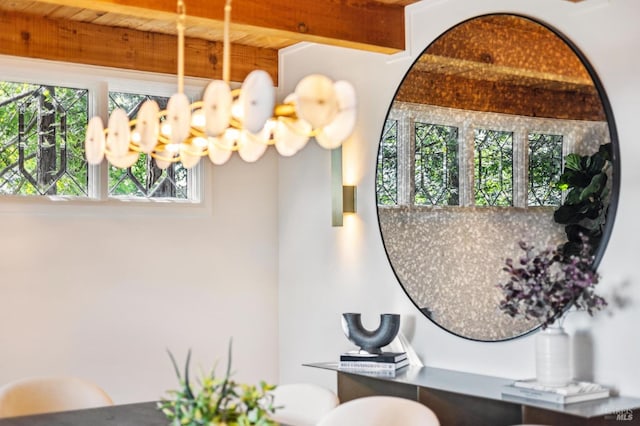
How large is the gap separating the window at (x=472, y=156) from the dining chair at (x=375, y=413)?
1072 millimetres

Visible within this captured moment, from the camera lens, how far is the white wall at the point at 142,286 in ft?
15.3

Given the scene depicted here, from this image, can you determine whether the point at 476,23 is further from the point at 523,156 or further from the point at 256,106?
the point at 256,106

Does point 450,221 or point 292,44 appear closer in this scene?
point 450,221

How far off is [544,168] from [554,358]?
0.79m

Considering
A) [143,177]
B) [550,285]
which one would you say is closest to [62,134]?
[143,177]

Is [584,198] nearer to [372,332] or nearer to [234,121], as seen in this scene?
[372,332]

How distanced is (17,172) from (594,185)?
288cm

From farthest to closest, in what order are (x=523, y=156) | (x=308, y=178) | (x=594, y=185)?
(x=308, y=178) → (x=523, y=156) → (x=594, y=185)

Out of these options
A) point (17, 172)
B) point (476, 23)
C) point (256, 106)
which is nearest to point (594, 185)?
point (476, 23)

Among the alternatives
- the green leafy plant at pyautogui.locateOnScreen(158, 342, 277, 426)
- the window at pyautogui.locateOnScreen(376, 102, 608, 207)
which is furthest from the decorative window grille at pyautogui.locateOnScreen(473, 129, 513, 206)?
the green leafy plant at pyautogui.locateOnScreen(158, 342, 277, 426)

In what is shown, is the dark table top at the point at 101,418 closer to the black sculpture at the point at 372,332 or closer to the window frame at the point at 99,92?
the black sculpture at the point at 372,332

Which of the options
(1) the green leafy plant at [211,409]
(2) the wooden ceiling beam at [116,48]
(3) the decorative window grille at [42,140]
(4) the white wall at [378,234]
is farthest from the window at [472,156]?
(1) the green leafy plant at [211,409]

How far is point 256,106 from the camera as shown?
2.33m

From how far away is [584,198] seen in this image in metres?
3.57
